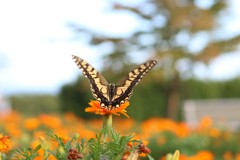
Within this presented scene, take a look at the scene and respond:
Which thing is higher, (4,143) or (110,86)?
(110,86)

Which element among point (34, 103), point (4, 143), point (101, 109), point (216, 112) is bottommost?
point (4, 143)

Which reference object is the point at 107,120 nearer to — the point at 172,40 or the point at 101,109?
the point at 101,109

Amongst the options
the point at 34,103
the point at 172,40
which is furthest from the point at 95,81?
the point at 34,103

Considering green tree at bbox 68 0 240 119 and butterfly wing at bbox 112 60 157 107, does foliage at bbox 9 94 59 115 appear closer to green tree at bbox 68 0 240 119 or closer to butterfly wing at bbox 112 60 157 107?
green tree at bbox 68 0 240 119

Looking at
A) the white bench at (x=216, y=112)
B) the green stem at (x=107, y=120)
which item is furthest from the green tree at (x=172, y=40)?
the green stem at (x=107, y=120)

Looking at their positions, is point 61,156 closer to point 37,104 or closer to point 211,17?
point 211,17

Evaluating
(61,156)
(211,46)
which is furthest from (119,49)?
(61,156)
